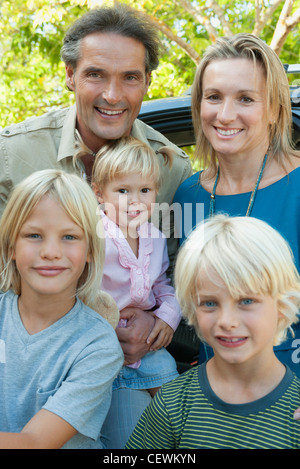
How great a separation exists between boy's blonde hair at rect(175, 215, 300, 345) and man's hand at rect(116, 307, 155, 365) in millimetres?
645

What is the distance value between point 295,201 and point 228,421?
1.13 metres

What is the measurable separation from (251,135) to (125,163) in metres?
0.58

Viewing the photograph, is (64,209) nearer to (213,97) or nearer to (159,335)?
(159,335)

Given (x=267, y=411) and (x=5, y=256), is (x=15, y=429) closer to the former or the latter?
(x=5, y=256)

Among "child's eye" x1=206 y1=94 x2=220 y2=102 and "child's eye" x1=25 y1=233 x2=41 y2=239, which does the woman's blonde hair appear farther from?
"child's eye" x1=25 y1=233 x2=41 y2=239

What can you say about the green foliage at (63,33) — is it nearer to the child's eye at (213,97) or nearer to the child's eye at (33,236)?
the child's eye at (213,97)

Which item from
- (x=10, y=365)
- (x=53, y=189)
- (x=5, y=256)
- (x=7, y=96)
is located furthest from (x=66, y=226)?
(x=7, y=96)

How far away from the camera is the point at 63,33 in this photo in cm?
938

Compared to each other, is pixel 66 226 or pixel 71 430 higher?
pixel 66 226

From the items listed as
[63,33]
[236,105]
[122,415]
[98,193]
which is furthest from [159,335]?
[63,33]

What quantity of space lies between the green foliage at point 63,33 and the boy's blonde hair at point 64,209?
5436 mm

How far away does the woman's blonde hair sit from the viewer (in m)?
2.62

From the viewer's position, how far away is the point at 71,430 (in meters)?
1.95
